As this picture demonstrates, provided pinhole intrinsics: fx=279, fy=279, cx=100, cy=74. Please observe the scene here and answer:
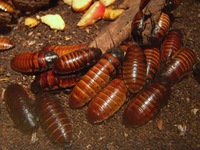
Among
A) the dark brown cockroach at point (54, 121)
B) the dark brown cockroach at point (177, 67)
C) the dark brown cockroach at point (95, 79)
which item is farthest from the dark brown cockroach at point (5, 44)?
the dark brown cockroach at point (177, 67)

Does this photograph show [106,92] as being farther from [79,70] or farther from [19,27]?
[19,27]

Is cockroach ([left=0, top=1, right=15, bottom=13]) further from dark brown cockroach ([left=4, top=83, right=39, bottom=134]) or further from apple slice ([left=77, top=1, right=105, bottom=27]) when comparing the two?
dark brown cockroach ([left=4, top=83, right=39, bottom=134])

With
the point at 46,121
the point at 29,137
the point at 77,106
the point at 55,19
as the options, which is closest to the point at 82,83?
the point at 77,106

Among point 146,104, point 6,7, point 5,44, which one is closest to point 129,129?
point 146,104

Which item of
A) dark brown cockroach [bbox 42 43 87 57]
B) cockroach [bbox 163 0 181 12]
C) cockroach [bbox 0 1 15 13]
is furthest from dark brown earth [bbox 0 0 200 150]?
cockroach [bbox 0 1 15 13]

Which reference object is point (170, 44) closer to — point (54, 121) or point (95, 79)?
point (95, 79)

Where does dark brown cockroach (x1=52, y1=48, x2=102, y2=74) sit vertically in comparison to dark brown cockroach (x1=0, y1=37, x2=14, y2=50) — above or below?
below
